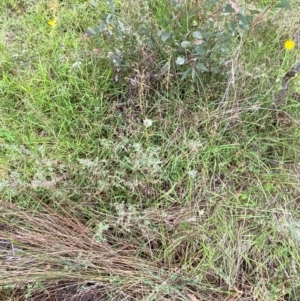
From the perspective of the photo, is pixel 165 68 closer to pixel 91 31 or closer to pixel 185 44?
pixel 185 44

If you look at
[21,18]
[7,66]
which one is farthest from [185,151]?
[21,18]

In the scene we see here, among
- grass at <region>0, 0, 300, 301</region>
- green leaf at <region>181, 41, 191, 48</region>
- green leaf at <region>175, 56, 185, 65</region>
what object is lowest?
grass at <region>0, 0, 300, 301</region>

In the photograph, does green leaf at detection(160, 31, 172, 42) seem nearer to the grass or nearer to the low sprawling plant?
the low sprawling plant

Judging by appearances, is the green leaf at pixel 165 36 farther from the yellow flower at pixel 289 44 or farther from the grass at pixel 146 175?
the yellow flower at pixel 289 44

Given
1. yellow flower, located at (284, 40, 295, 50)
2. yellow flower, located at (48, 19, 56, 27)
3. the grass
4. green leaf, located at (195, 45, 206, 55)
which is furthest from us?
yellow flower, located at (48, 19, 56, 27)

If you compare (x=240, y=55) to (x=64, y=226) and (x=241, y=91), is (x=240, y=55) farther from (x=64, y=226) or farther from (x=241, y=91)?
(x=64, y=226)

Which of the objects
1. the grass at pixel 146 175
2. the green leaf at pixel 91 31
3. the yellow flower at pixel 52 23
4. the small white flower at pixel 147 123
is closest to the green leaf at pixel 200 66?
the grass at pixel 146 175

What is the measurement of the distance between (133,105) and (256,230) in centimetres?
76

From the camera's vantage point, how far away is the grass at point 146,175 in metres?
1.39

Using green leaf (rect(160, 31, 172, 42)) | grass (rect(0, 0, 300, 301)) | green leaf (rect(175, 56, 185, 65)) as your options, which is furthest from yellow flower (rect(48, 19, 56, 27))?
green leaf (rect(175, 56, 185, 65))

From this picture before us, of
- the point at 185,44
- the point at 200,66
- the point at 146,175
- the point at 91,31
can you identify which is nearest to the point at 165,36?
the point at 185,44

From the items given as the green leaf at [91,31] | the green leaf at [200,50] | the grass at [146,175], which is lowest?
the grass at [146,175]

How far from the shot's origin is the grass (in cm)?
139

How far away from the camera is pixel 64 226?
1.47 metres
